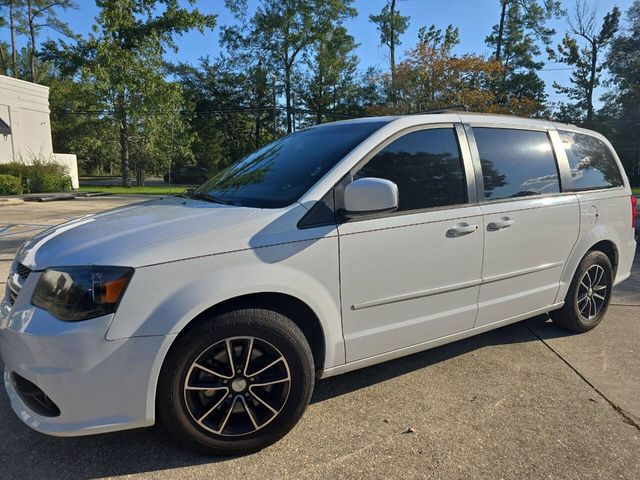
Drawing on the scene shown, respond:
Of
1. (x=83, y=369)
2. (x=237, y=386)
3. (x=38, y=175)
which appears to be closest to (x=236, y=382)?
(x=237, y=386)

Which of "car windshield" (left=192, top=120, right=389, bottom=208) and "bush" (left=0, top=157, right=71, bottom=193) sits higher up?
"bush" (left=0, top=157, right=71, bottom=193)

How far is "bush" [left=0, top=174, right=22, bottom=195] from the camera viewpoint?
70.7 ft

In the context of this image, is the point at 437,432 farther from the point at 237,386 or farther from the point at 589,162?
the point at 589,162

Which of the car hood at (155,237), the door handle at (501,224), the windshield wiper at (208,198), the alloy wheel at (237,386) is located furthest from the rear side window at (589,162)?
the alloy wheel at (237,386)

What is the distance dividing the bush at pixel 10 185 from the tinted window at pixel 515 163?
23931 millimetres

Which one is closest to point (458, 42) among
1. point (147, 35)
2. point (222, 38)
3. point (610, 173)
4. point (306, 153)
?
point (147, 35)

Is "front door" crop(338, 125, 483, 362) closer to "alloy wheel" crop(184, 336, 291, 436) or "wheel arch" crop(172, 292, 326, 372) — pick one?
"wheel arch" crop(172, 292, 326, 372)

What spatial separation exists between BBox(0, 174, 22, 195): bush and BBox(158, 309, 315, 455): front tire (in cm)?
2376

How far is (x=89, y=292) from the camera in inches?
85.1

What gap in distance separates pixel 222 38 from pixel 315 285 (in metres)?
49.1

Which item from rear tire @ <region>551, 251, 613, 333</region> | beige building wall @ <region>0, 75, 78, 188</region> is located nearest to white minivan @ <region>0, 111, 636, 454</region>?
rear tire @ <region>551, 251, 613, 333</region>

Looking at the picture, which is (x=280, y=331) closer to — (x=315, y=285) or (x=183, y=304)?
(x=315, y=285)

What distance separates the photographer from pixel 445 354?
152 inches

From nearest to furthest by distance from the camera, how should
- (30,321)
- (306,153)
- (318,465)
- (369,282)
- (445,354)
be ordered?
(30,321) < (318,465) < (369,282) < (306,153) < (445,354)
